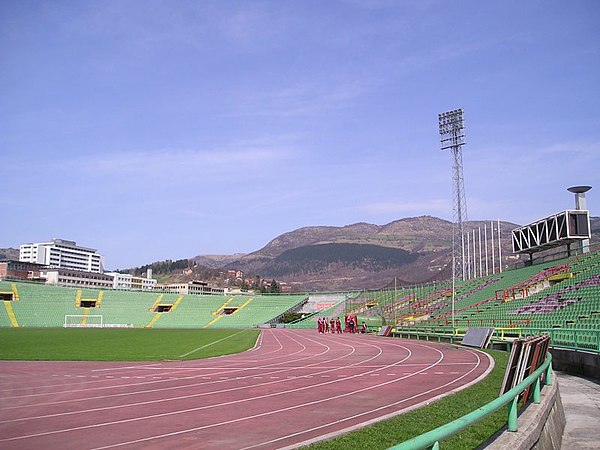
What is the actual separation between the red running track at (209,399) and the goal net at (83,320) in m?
50.7

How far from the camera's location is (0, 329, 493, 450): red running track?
7656 millimetres

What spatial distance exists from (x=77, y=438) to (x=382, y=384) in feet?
23.3

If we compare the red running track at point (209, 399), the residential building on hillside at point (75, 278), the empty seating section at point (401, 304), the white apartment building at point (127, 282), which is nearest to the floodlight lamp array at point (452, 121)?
the empty seating section at point (401, 304)

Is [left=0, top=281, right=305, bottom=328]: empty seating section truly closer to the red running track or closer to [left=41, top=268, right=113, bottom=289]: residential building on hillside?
[left=41, top=268, right=113, bottom=289]: residential building on hillside

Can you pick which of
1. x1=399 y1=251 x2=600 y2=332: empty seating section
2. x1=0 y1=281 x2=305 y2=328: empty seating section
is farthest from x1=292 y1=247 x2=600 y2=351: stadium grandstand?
x1=0 y1=281 x2=305 y2=328: empty seating section

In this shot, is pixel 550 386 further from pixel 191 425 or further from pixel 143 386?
pixel 143 386

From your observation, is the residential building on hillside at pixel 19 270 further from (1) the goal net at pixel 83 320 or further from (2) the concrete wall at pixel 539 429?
(2) the concrete wall at pixel 539 429

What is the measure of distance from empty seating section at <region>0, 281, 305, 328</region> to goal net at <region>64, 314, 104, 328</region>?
27.5 inches

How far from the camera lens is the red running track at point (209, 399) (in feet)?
25.1

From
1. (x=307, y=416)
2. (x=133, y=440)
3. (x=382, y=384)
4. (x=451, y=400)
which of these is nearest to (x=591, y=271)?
(x=382, y=384)

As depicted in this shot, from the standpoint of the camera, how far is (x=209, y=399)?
10953mm

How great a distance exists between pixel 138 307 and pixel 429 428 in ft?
241

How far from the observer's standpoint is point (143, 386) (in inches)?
514

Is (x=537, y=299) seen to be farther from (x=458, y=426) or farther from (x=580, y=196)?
(x=458, y=426)
